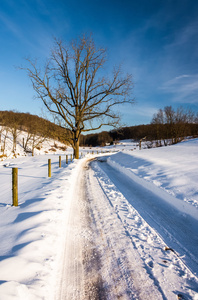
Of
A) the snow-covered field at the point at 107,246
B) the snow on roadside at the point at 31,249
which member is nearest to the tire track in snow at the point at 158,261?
the snow-covered field at the point at 107,246

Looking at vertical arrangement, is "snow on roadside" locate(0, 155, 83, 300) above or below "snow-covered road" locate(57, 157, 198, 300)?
above

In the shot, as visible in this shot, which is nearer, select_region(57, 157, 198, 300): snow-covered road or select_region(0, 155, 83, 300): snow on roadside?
select_region(0, 155, 83, 300): snow on roadside

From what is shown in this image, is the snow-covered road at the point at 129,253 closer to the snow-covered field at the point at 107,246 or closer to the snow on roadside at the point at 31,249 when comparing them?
the snow-covered field at the point at 107,246

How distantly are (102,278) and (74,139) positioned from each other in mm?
→ 17958

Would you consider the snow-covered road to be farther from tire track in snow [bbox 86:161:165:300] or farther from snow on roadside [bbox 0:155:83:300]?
snow on roadside [bbox 0:155:83:300]

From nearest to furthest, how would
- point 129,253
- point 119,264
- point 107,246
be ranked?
point 119,264
point 129,253
point 107,246

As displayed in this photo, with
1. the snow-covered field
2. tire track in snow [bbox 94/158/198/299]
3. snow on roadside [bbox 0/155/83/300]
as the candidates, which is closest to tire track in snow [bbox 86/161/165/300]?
the snow-covered field

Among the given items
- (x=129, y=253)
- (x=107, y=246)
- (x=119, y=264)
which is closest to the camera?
(x=119, y=264)

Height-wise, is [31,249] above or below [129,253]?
above

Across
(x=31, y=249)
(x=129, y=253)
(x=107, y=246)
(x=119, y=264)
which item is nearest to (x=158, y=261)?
(x=129, y=253)

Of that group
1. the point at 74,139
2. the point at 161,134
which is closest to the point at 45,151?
the point at 74,139

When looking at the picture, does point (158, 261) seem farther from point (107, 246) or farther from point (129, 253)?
point (107, 246)

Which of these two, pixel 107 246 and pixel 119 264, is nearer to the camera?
pixel 119 264

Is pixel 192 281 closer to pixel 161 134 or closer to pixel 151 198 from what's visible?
pixel 151 198
